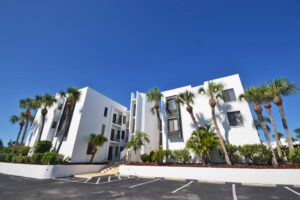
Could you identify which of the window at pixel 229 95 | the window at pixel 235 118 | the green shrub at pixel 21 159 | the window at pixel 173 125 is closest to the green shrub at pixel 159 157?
the window at pixel 173 125

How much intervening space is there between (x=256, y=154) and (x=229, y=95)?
25.6ft

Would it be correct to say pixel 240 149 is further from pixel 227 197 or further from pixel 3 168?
pixel 3 168

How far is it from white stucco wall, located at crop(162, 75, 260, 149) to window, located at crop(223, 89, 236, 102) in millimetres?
420

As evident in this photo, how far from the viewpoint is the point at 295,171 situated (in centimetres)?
1050

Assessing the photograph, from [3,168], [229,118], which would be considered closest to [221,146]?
[229,118]

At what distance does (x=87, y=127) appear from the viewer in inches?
871

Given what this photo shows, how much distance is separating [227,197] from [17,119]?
37171mm

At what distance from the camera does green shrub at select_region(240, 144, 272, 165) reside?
1395 centimetres

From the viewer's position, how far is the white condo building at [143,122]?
703 inches

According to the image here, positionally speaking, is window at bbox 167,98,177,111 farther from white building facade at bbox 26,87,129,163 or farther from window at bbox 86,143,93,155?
window at bbox 86,143,93,155

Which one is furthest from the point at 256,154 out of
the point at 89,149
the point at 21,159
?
the point at 21,159

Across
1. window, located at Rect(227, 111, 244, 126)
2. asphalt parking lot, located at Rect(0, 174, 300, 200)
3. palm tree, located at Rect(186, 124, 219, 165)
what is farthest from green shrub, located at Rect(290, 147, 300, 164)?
palm tree, located at Rect(186, 124, 219, 165)

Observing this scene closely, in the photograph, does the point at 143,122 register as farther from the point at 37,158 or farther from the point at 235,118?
the point at 37,158

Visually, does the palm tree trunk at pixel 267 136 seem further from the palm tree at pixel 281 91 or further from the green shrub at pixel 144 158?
the green shrub at pixel 144 158
